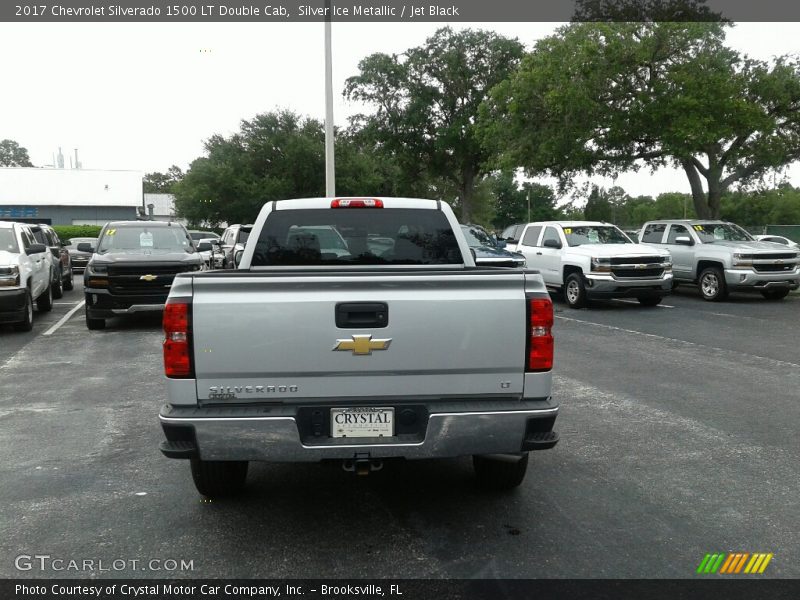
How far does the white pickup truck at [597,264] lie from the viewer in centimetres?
1554

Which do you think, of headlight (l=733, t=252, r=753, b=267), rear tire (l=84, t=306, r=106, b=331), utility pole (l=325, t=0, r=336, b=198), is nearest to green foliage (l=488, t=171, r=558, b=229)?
utility pole (l=325, t=0, r=336, b=198)

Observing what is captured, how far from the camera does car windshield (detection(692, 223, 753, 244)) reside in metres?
17.7

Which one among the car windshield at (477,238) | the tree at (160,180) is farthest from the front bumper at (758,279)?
the tree at (160,180)

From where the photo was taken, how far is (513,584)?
3.49m

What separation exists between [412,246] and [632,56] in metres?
19.1

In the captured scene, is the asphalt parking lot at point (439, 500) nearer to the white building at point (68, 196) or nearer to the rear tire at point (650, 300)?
the rear tire at point (650, 300)

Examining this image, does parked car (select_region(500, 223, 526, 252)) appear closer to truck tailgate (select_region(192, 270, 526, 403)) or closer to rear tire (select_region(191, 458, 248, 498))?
rear tire (select_region(191, 458, 248, 498))

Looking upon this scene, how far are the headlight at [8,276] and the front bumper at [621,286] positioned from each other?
10.9 metres

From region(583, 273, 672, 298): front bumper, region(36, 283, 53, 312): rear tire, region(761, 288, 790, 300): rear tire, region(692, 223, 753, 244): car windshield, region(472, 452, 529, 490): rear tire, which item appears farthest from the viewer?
region(692, 223, 753, 244): car windshield

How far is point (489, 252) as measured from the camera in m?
17.4

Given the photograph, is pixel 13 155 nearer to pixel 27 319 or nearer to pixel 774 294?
pixel 27 319

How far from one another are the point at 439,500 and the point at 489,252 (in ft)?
42.9

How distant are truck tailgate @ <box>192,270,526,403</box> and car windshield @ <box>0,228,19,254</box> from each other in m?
11.2

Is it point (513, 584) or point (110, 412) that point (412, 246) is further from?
point (110, 412)
